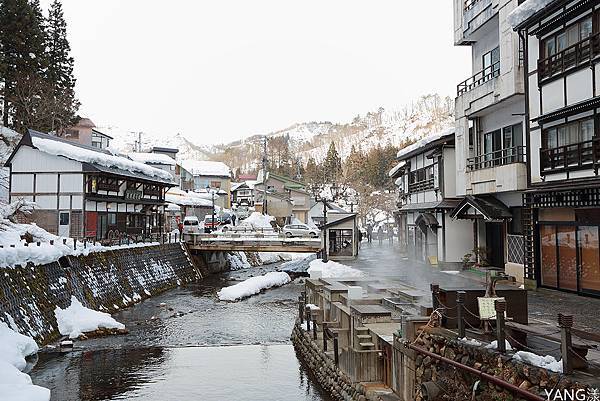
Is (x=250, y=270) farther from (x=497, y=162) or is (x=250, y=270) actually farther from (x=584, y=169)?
(x=584, y=169)

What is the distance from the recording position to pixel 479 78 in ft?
90.0

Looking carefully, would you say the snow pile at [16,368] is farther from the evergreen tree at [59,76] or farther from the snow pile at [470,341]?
the evergreen tree at [59,76]

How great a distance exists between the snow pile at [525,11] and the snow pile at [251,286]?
2146 cm

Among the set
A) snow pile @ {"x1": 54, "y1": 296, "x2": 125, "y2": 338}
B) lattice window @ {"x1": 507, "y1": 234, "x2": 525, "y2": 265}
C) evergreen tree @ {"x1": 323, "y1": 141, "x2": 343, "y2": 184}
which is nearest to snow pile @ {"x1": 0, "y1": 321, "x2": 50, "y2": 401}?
snow pile @ {"x1": 54, "y1": 296, "x2": 125, "y2": 338}

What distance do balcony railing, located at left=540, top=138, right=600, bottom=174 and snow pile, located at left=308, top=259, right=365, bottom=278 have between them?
14.2 meters

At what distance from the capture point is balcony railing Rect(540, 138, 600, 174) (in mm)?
16922

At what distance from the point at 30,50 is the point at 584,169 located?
47.7 meters

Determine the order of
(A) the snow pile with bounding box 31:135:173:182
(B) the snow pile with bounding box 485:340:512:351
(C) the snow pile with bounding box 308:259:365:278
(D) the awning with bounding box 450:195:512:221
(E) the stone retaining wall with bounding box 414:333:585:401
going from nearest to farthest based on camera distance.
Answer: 1. (E) the stone retaining wall with bounding box 414:333:585:401
2. (B) the snow pile with bounding box 485:340:512:351
3. (D) the awning with bounding box 450:195:512:221
4. (C) the snow pile with bounding box 308:259:365:278
5. (A) the snow pile with bounding box 31:135:173:182

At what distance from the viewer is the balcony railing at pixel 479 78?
25.0 m

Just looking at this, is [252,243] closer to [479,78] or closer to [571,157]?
[479,78]

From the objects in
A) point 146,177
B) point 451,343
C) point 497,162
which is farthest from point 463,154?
point 146,177

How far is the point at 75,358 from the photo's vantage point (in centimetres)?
1891

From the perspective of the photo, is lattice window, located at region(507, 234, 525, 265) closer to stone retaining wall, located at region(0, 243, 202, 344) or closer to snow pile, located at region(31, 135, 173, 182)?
stone retaining wall, located at region(0, 243, 202, 344)

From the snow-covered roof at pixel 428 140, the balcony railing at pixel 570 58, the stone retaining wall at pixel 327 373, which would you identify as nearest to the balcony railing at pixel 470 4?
the snow-covered roof at pixel 428 140
